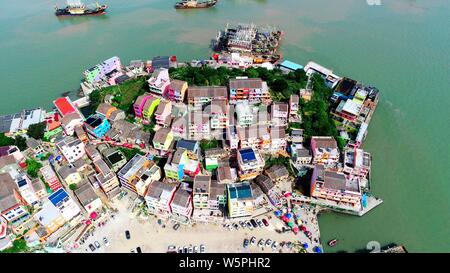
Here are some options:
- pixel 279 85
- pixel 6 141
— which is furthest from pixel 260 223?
pixel 6 141

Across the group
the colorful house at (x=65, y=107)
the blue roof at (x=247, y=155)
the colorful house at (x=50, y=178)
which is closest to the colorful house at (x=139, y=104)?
the colorful house at (x=65, y=107)

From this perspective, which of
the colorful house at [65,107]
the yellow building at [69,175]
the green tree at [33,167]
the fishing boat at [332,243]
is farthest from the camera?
the colorful house at [65,107]

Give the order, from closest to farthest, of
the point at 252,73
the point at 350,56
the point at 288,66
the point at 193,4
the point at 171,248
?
1. the point at 171,248
2. the point at 252,73
3. the point at 288,66
4. the point at 350,56
5. the point at 193,4

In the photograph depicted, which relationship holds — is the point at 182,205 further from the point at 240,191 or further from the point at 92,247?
the point at 92,247

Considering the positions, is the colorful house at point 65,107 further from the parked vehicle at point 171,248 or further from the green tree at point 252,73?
the green tree at point 252,73

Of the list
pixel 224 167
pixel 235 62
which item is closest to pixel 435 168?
pixel 224 167
